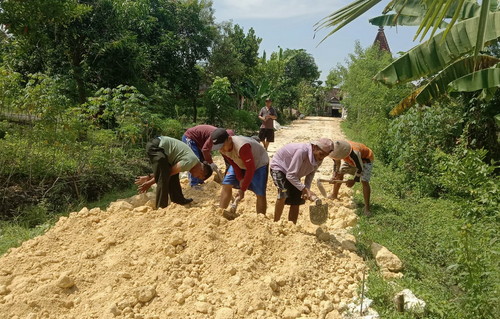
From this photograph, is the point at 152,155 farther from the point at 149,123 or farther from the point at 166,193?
the point at 149,123

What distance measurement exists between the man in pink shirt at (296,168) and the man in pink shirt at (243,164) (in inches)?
6.9

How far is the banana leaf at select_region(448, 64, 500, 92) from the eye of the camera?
17.1 ft

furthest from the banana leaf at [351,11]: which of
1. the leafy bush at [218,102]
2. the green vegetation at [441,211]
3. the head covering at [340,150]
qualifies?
the leafy bush at [218,102]

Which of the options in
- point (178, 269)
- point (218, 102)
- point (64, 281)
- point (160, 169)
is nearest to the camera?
point (64, 281)

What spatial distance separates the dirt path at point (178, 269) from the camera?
3133 millimetres

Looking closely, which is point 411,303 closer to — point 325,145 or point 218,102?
point 325,145

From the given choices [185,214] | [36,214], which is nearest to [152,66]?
[36,214]

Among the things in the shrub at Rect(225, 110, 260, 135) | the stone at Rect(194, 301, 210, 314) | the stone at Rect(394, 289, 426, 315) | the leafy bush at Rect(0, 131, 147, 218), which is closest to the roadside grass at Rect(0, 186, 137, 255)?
the leafy bush at Rect(0, 131, 147, 218)

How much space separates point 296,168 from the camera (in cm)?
438

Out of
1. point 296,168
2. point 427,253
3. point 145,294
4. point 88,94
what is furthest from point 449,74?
point 88,94

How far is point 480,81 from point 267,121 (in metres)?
5.95

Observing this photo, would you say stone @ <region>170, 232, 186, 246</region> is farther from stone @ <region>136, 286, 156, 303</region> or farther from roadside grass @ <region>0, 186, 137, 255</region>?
roadside grass @ <region>0, 186, 137, 255</region>

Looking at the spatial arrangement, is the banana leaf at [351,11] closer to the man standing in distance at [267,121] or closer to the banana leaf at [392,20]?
the banana leaf at [392,20]

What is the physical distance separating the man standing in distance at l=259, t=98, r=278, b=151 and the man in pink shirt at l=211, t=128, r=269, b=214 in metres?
5.51
